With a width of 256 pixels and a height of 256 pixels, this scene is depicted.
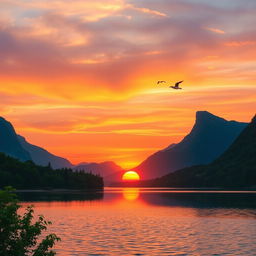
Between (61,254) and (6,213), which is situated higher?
(6,213)

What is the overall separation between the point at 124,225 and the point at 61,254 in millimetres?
39755

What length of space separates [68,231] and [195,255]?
31.8 metres

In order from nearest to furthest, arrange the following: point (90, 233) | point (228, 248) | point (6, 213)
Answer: point (6, 213) → point (228, 248) → point (90, 233)

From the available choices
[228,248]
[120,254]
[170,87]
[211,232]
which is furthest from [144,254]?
[211,232]

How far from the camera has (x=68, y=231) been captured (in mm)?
83312

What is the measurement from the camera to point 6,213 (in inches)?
1195

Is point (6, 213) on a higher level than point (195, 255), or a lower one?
higher

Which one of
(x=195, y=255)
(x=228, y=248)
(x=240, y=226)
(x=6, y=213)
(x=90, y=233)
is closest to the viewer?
(x=6, y=213)

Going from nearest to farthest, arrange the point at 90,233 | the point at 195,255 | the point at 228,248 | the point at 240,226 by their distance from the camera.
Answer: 1. the point at 195,255
2. the point at 228,248
3. the point at 90,233
4. the point at 240,226

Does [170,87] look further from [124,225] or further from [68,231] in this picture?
[124,225]

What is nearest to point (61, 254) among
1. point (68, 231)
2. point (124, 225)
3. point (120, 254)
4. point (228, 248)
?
point (120, 254)

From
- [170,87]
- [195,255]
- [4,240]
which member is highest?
[170,87]

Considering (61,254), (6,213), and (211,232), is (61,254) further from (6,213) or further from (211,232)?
(211,232)

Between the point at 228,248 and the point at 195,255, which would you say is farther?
the point at 228,248
